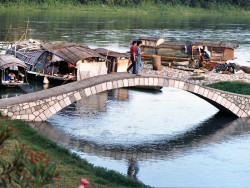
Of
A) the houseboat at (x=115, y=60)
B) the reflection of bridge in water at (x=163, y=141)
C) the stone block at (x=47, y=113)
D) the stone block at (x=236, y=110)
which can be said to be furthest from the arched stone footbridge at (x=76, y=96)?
the houseboat at (x=115, y=60)

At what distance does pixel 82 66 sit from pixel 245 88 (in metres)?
11.7

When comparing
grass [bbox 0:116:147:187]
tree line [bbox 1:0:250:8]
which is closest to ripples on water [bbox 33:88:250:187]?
grass [bbox 0:116:147:187]

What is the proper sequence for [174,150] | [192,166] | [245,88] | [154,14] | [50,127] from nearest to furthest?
[192,166]
[174,150]
[50,127]
[245,88]
[154,14]

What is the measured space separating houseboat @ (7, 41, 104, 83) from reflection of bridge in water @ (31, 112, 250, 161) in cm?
1155

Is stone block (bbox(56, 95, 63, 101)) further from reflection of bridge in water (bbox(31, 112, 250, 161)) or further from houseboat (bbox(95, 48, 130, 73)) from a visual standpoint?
houseboat (bbox(95, 48, 130, 73))

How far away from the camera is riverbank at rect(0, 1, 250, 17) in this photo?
94750mm

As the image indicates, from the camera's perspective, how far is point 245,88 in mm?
38719

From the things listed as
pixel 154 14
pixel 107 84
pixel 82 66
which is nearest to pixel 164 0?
pixel 154 14

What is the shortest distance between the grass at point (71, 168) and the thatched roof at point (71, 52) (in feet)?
50.0

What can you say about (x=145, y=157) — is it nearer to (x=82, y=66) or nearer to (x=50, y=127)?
(x=50, y=127)

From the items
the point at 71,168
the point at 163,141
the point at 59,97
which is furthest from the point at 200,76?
the point at 71,168

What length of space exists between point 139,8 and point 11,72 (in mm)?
66347

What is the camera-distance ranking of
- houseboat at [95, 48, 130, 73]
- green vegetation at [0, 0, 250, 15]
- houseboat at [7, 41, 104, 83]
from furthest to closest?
1. green vegetation at [0, 0, 250, 15]
2. houseboat at [95, 48, 130, 73]
3. houseboat at [7, 41, 104, 83]

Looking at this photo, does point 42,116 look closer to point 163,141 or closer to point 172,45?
point 163,141
